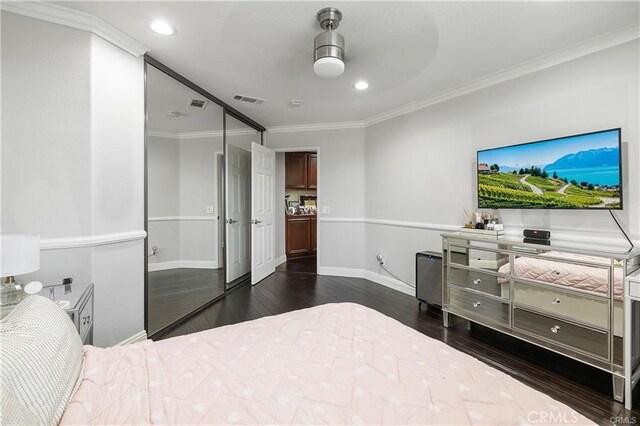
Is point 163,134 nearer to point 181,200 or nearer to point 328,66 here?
point 181,200

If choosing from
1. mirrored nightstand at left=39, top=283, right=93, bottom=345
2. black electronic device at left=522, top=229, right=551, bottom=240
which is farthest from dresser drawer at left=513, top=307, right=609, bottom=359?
mirrored nightstand at left=39, top=283, right=93, bottom=345

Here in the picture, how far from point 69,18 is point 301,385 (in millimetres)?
2706

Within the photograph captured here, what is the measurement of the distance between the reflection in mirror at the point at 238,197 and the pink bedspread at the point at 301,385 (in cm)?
289

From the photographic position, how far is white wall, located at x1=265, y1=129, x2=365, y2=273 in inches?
174

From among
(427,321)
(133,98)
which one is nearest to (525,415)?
(427,321)

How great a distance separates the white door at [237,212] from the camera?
13.3 feet

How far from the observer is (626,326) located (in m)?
1.65

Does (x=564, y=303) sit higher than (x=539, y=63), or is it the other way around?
(x=539, y=63)

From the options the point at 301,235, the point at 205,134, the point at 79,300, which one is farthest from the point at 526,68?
the point at 301,235

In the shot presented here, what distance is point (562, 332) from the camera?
195cm

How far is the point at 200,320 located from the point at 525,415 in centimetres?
283

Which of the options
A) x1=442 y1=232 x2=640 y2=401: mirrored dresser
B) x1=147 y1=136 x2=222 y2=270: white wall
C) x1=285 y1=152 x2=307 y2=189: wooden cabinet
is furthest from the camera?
x1=285 y1=152 x2=307 y2=189: wooden cabinet

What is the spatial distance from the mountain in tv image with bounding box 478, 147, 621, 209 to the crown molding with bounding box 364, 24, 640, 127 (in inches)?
30.3

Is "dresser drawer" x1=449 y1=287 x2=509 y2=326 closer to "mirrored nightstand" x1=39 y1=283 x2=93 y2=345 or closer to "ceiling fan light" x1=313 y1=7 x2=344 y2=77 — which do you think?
"ceiling fan light" x1=313 y1=7 x2=344 y2=77
